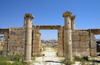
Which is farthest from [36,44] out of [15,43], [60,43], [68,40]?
[68,40]

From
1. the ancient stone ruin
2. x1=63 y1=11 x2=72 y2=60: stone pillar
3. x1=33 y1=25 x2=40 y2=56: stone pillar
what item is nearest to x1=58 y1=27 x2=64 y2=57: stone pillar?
the ancient stone ruin

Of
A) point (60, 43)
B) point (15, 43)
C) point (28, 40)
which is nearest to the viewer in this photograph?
point (28, 40)

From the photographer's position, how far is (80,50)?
11.7 metres

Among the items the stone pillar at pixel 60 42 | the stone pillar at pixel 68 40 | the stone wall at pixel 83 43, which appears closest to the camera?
the stone pillar at pixel 68 40

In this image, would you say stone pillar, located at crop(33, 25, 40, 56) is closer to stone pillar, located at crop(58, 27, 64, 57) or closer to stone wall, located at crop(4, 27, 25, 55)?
stone wall, located at crop(4, 27, 25, 55)

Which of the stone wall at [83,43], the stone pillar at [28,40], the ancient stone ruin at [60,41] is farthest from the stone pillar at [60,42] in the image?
the stone pillar at [28,40]

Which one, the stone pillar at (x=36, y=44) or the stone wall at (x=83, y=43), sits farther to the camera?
the stone pillar at (x=36, y=44)

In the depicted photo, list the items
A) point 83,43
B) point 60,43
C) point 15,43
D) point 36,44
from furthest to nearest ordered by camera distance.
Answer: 1. point 15,43
2. point 36,44
3. point 60,43
4. point 83,43

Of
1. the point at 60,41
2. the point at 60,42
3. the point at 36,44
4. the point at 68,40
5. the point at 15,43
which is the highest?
the point at 68,40

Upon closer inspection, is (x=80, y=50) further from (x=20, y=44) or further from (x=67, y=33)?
(x=20, y=44)

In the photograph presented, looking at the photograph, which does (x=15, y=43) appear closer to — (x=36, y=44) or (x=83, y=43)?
(x=36, y=44)

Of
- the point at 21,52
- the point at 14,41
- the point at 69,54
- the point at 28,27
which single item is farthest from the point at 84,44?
the point at 14,41

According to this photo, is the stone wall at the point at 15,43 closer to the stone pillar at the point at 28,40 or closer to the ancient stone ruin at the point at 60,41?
the ancient stone ruin at the point at 60,41

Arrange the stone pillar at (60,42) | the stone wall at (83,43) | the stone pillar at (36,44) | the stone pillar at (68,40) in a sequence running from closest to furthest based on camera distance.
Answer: the stone pillar at (68,40) → the stone wall at (83,43) → the stone pillar at (60,42) → the stone pillar at (36,44)
